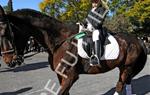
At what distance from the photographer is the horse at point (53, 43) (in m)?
6.62

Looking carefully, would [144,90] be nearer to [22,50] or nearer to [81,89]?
[81,89]

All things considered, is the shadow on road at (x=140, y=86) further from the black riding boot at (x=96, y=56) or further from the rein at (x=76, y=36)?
the rein at (x=76, y=36)

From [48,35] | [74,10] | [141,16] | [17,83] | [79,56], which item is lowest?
[74,10]

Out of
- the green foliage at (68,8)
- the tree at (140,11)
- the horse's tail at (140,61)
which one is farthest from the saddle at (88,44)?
the green foliage at (68,8)

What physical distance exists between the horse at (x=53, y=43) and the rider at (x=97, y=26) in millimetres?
224

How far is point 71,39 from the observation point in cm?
734

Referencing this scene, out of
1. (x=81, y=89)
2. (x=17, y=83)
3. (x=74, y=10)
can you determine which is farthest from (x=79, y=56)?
(x=74, y=10)

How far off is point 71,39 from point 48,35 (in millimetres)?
487

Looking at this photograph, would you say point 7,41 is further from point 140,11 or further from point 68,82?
point 140,11

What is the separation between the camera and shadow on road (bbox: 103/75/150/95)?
1002cm

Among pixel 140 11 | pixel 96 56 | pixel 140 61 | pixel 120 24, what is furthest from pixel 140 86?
pixel 120 24

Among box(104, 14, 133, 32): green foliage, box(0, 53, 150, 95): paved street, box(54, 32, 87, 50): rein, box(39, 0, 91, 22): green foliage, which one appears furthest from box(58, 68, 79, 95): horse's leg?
box(39, 0, 91, 22): green foliage

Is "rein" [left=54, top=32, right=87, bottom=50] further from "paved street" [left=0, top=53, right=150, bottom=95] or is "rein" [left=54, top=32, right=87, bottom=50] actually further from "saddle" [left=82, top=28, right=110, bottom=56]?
"paved street" [left=0, top=53, right=150, bottom=95]

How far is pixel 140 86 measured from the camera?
10.9 metres
